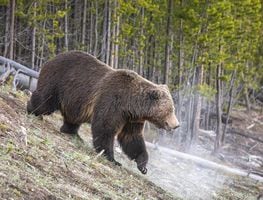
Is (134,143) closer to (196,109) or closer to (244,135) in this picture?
(196,109)

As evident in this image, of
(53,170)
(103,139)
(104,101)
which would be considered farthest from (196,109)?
(53,170)

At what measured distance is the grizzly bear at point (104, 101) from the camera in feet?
27.5

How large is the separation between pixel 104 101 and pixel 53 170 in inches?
103

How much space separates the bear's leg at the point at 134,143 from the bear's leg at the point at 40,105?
1187mm

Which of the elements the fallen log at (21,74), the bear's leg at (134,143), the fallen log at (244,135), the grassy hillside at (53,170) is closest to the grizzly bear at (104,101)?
the bear's leg at (134,143)

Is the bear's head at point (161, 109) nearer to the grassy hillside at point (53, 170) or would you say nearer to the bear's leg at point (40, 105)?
the grassy hillside at point (53, 170)

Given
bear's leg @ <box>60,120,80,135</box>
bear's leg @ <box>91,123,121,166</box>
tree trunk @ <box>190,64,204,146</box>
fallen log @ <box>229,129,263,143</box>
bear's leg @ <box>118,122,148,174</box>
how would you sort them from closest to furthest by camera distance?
bear's leg @ <box>91,123,121,166</box> < bear's leg @ <box>118,122,148,174</box> < bear's leg @ <box>60,120,80,135</box> < tree trunk @ <box>190,64,204,146</box> < fallen log @ <box>229,129,263,143</box>

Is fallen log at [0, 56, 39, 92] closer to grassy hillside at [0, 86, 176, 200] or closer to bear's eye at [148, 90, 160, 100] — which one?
grassy hillside at [0, 86, 176, 200]

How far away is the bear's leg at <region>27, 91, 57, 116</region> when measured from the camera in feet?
29.9

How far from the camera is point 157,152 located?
14.4 metres

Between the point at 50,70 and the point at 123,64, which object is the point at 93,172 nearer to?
the point at 50,70

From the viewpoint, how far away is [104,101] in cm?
842

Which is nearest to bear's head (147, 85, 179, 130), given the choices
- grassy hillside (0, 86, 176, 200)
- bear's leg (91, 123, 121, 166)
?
bear's leg (91, 123, 121, 166)

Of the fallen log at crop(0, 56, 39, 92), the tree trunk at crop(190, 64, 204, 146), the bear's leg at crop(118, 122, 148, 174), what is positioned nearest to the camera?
the bear's leg at crop(118, 122, 148, 174)
